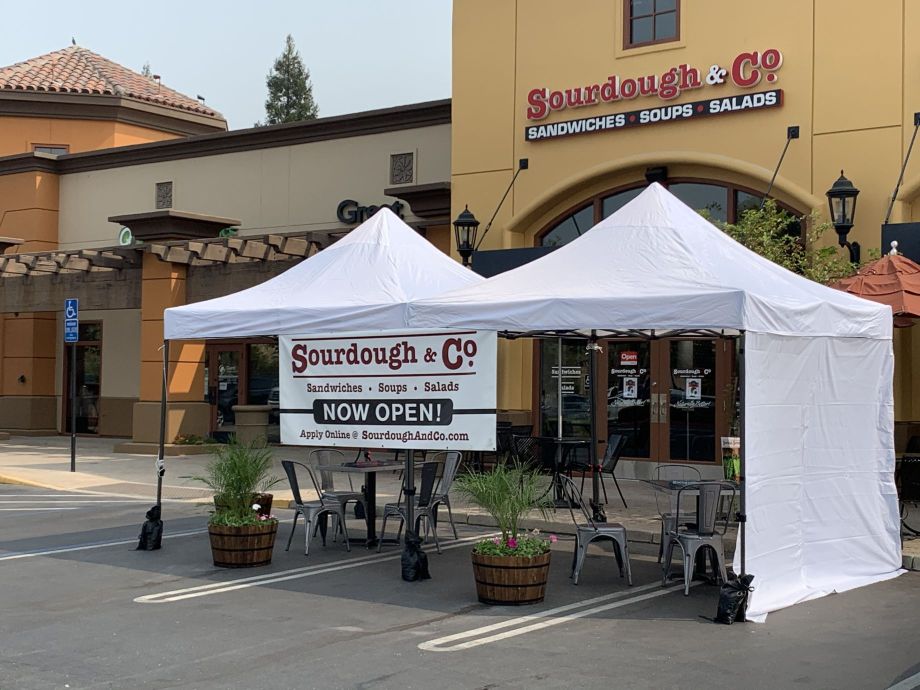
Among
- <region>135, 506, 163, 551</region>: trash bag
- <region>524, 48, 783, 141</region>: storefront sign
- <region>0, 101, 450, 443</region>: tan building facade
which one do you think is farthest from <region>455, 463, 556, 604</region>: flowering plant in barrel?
<region>0, 101, 450, 443</region>: tan building facade

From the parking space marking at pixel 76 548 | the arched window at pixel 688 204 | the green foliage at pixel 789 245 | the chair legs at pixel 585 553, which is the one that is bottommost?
the parking space marking at pixel 76 548

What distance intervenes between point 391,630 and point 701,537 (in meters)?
2.87

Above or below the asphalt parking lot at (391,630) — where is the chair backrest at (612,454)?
above

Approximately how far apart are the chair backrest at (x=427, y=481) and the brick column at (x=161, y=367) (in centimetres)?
1214

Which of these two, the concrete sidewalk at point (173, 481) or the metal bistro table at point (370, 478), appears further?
the concrete sidewalk at point (173, 481)

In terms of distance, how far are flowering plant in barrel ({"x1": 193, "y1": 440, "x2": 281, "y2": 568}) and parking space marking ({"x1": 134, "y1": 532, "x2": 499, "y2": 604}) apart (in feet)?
1.15

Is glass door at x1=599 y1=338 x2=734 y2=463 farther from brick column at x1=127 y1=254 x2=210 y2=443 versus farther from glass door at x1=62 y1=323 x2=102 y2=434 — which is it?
glass door at x1=62 y1=323 x2=102 y2=434

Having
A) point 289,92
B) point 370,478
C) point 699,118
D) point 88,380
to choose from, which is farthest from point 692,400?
point 289,92

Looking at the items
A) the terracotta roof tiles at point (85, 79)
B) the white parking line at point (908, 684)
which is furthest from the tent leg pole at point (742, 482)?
the terracotta roof tiles at point (85, 79)

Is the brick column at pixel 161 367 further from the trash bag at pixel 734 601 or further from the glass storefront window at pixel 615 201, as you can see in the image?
the trash bag at pixel 734 601

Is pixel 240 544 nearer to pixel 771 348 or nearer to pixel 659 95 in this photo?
pixel 771 348

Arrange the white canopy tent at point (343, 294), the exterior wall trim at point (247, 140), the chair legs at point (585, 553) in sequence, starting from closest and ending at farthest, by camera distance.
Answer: the chair legs at point (585, 553), the white canopy tent at point (343, 294), the exterior wall trim at point (247, 140)

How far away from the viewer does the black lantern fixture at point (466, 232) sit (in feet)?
59.9

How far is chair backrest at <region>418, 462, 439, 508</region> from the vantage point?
1077 centimetres
